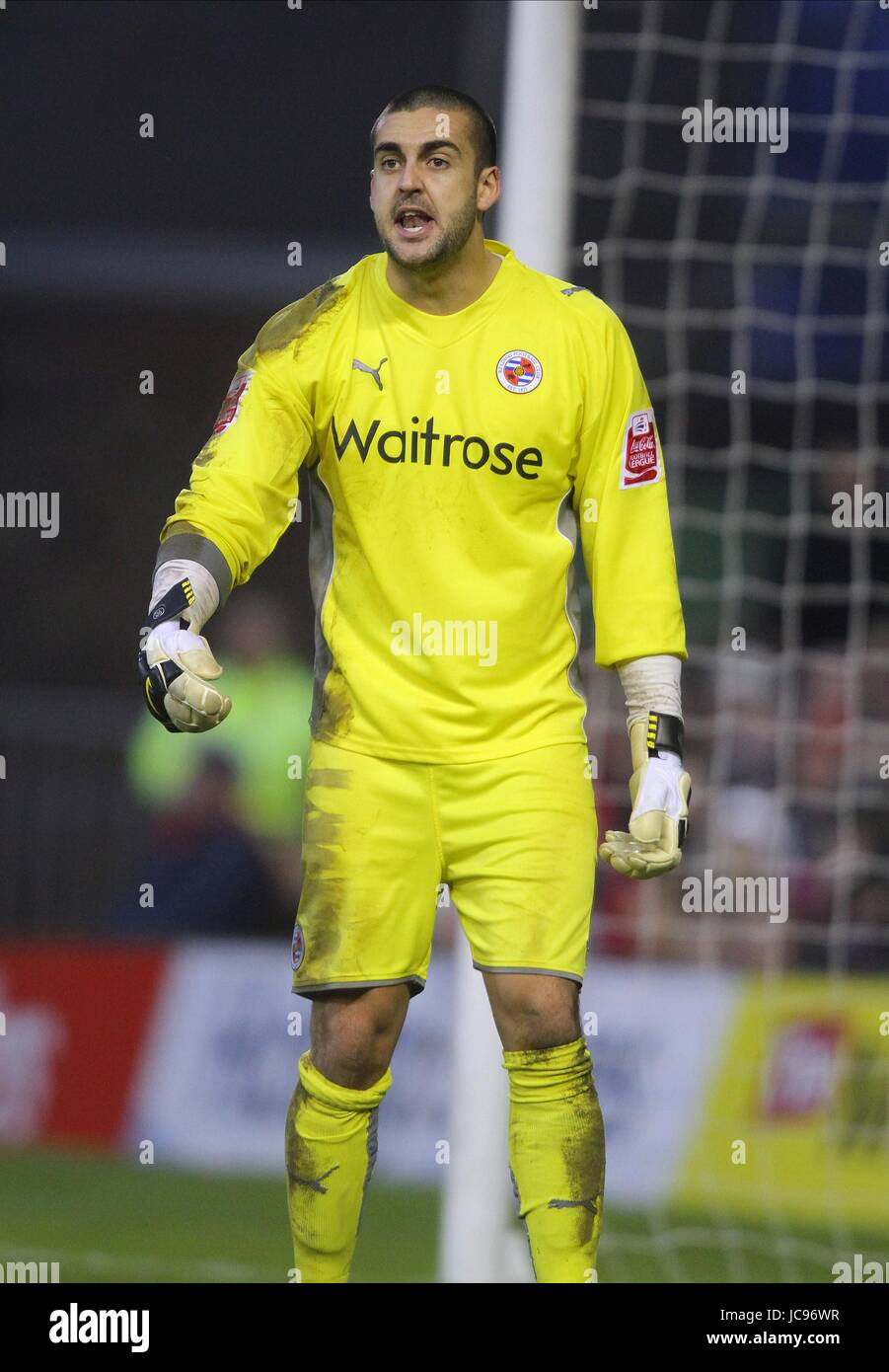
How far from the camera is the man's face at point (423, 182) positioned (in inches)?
154

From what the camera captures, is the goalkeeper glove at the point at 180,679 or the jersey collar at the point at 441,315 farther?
the jersey collar at the point at 441,315

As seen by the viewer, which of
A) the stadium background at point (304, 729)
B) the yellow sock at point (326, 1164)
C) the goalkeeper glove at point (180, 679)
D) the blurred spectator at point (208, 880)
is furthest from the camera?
the blurred spectator at point (208, 880)

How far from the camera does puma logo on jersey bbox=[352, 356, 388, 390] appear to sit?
158 inches

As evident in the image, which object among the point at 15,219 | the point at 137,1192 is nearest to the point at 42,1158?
the point at 137,1192

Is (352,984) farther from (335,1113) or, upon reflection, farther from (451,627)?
(451,627)

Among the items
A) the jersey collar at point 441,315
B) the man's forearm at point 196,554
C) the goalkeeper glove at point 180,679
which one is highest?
the jersey collar at point 441,315

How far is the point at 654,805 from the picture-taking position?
3.89 meters

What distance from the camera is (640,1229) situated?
7.64 meters

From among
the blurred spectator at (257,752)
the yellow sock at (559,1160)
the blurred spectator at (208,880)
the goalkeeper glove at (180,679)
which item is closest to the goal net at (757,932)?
the blurred spectator at (257,752)

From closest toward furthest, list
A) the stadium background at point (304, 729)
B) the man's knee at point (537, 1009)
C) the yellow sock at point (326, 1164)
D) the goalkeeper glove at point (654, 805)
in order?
the goalkeeper glove at point (654, 805), the man's knee at point (537, 1009), the yellow sock at point (326, 1164), the stadium background at point (304, 729)

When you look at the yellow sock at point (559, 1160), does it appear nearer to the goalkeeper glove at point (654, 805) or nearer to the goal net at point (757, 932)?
the goalkeeper glove at point (654, 805)

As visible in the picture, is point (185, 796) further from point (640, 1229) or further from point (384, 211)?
point (384, 211)

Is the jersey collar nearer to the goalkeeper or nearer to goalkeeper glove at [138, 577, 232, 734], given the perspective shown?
the goalkeeper
